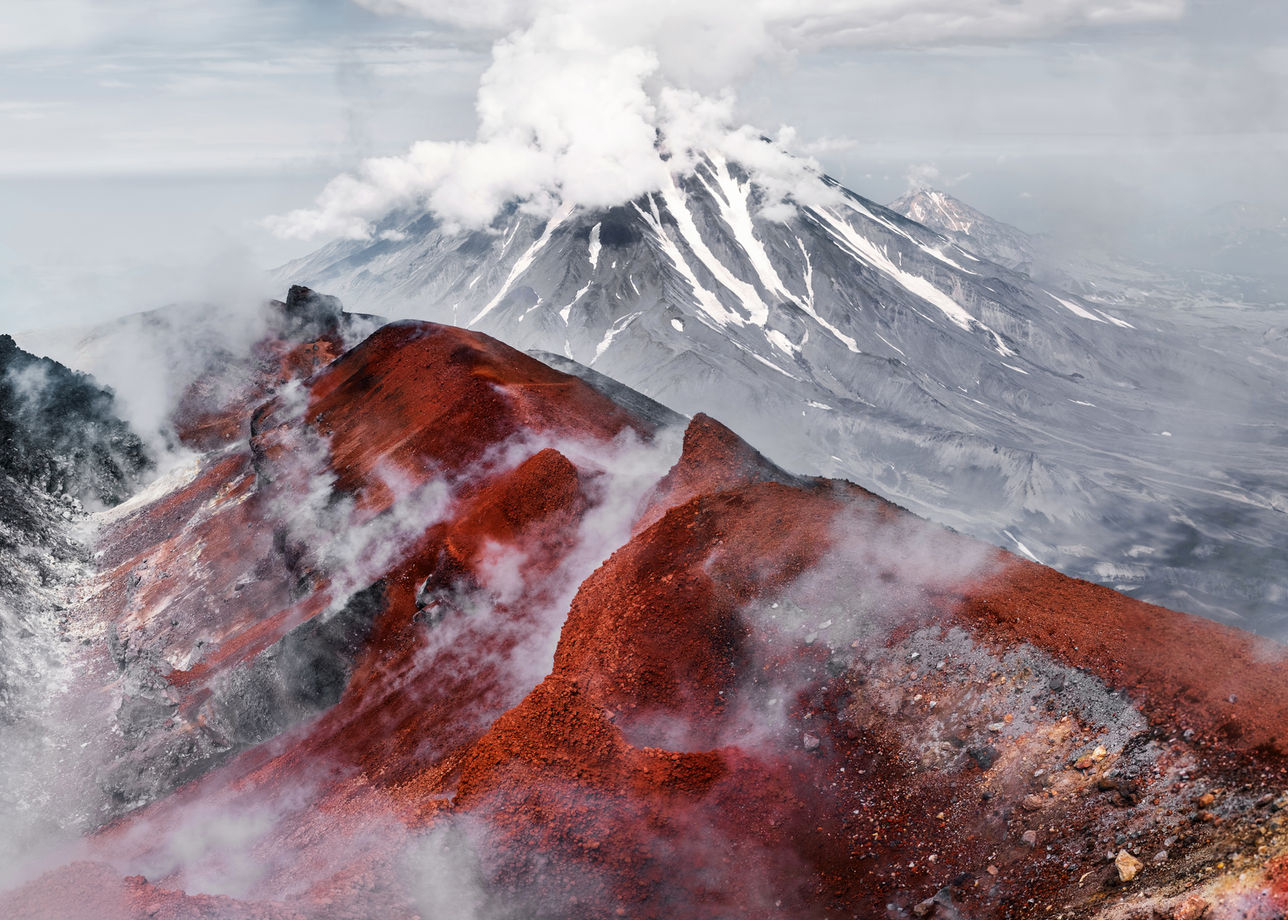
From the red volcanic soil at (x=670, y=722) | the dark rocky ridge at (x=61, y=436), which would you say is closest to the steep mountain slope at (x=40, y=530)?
the dark rocky ridge at (x=61, y=436)

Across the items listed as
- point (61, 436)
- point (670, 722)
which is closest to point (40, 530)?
point (61, 436)

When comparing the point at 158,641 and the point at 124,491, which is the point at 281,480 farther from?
the point at 124,491

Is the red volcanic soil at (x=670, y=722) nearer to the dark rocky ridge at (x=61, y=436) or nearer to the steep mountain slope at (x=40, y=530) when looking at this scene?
the steep mountain slope at (x=40, y=530)

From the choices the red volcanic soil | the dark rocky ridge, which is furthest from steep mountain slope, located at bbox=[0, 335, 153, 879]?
the red volcanic soil

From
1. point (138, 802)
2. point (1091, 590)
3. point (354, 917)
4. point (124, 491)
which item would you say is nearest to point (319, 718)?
point (138, 802)

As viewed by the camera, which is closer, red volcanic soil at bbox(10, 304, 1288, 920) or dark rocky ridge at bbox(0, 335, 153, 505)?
red volcanic soil at bbox(10, 304, 1288, 920)

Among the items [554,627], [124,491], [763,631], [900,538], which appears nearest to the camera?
[763,631]

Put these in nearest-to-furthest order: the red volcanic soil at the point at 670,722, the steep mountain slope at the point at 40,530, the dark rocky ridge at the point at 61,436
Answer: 1. the red volcanic soil at the point at 670,722
2. the steep mountain slope at the point at 40,530
3. the dark rocky ridge at the point at 61,436

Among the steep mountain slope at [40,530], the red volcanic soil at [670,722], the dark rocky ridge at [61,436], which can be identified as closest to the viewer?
the red volcanic soil at [670,722]

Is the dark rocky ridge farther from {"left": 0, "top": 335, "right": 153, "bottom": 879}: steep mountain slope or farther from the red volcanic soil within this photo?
the red volcanic soil
